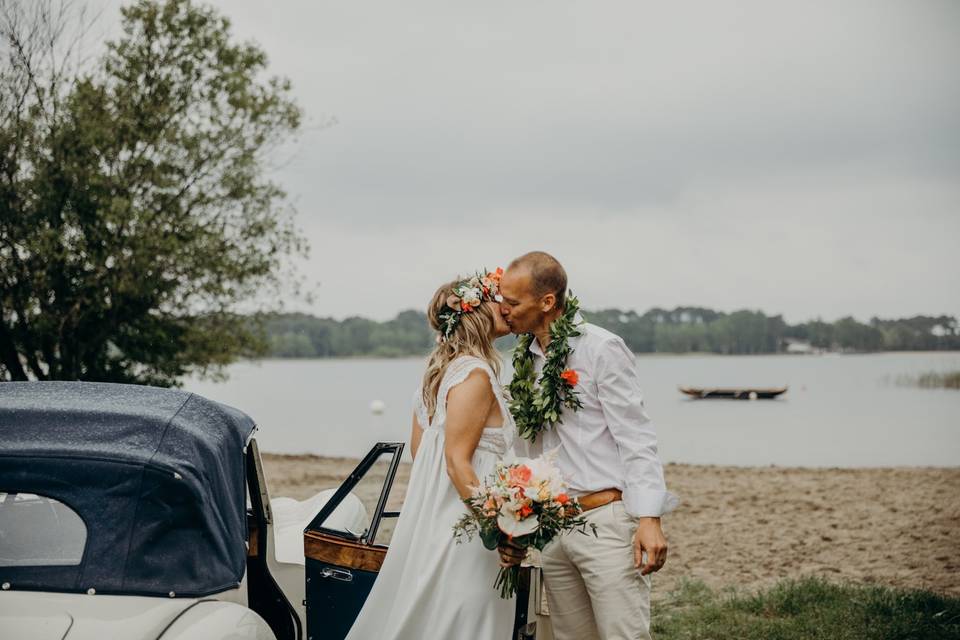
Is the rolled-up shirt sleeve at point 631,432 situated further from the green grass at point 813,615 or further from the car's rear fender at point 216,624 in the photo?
the green grass at point 813,615

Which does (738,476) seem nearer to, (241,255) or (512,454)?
(241,255)

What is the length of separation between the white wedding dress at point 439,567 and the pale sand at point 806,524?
0.62 metres

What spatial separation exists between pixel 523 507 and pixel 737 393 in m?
57.9

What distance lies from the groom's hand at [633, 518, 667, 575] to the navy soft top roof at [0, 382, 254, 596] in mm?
1607

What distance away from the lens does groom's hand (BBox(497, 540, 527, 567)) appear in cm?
370

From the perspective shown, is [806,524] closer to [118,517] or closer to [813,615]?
[813,615]

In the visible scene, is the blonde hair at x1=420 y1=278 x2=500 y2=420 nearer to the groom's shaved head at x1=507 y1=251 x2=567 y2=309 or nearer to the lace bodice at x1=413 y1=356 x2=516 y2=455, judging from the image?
Result: the lace bodice at x1=413 y1=356 x2=516 y2=455

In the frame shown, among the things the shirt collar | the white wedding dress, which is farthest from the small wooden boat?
the white wedding dress

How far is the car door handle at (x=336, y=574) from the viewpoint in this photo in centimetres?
432

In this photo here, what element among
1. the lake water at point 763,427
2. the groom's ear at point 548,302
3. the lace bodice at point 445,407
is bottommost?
the lake water at point 763,427

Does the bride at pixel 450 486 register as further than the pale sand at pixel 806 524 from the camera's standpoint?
No

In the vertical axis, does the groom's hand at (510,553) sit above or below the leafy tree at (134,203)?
below

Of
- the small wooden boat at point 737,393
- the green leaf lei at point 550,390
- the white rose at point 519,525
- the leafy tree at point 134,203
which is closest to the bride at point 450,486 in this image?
the green leaf lei at point 550,390

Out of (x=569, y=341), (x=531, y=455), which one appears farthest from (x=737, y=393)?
(x=569, y=341)
